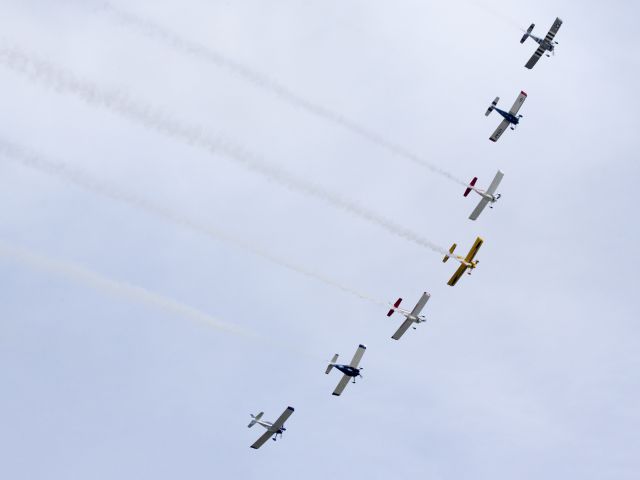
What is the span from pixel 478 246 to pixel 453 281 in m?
3.16

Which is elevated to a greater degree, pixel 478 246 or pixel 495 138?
pixel 495 138

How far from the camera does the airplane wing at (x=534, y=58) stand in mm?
74812

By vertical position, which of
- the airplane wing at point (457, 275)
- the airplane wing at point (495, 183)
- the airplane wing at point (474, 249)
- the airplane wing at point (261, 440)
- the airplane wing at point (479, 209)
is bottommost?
the airplane wing at point (261, 440)

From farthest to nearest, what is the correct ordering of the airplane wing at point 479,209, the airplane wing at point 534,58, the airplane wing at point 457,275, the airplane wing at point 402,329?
the airplane wing at point 479,209 → the airplane wing at point 457,275 → the airplane wing at point 402,329 → the airplane wing at point 534,58

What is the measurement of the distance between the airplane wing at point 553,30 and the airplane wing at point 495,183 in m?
9.90

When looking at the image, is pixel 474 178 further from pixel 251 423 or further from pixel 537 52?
pixel 251 423

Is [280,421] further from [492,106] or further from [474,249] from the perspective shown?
[492,106]

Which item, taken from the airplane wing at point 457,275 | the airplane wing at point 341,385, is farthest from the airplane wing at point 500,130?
the airplane wing at point 341,385

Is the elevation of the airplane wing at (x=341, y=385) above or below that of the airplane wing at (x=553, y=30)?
below

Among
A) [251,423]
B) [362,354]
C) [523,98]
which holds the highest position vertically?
[523,98]

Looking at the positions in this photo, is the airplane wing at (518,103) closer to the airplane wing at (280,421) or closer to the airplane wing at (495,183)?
the airplane wing at (495,183)

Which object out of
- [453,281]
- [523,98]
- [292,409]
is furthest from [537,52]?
[292,409]

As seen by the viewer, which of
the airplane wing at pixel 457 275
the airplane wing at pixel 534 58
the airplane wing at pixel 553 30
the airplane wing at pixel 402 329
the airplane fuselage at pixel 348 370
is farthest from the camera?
the airplane wing at pixel 457 275

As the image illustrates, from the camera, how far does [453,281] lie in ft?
249
